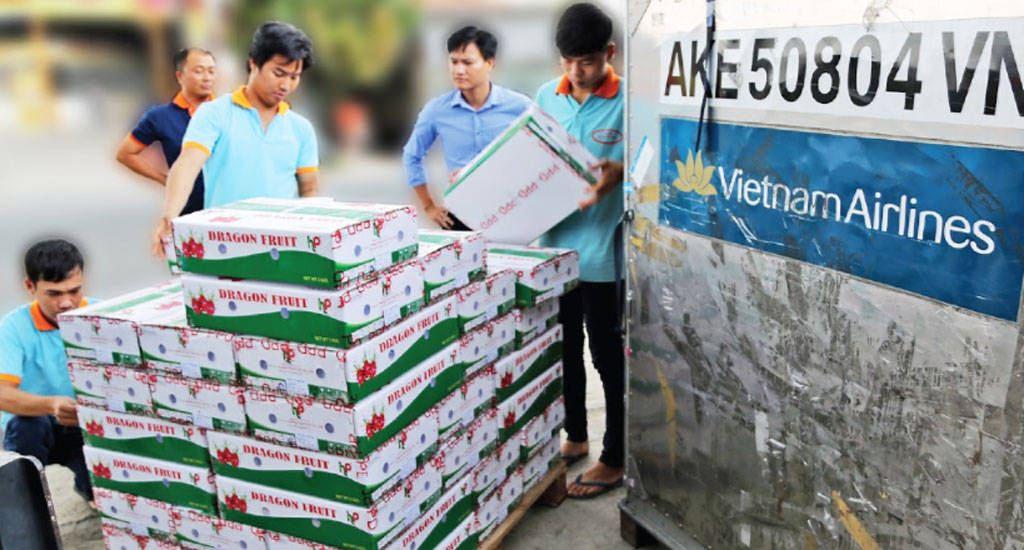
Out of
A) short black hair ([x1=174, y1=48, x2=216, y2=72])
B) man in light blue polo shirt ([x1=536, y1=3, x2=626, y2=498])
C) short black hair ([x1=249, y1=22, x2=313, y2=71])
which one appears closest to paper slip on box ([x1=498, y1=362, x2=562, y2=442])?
man in light blue polo shirt ([x1=536, y1=3, x2=626, y2=498])

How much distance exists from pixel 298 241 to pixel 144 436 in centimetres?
115

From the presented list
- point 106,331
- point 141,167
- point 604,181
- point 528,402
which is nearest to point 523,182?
point 604,181

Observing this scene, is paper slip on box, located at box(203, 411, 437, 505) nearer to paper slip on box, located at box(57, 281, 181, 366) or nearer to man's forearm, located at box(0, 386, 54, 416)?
paper slip on box, located at box(57, 281, 181, 366)

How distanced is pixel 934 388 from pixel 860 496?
44 centimetres

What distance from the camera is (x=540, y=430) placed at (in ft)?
11.9

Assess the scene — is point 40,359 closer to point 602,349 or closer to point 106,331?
point 106,331

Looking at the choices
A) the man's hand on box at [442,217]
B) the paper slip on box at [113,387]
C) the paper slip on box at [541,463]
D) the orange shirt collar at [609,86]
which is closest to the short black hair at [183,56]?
the man's hand on box at [442,217]

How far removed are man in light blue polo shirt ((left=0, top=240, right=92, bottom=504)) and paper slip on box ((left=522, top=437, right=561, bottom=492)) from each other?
1.87 m

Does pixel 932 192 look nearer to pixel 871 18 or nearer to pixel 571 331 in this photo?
pixel 871 18

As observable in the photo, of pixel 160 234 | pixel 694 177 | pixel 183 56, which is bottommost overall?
pixel 160 234

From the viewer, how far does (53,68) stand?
1141cm

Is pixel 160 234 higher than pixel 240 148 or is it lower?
lower

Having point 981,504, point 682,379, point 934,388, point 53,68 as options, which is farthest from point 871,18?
point 53,68

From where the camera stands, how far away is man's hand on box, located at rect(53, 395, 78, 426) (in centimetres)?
329
